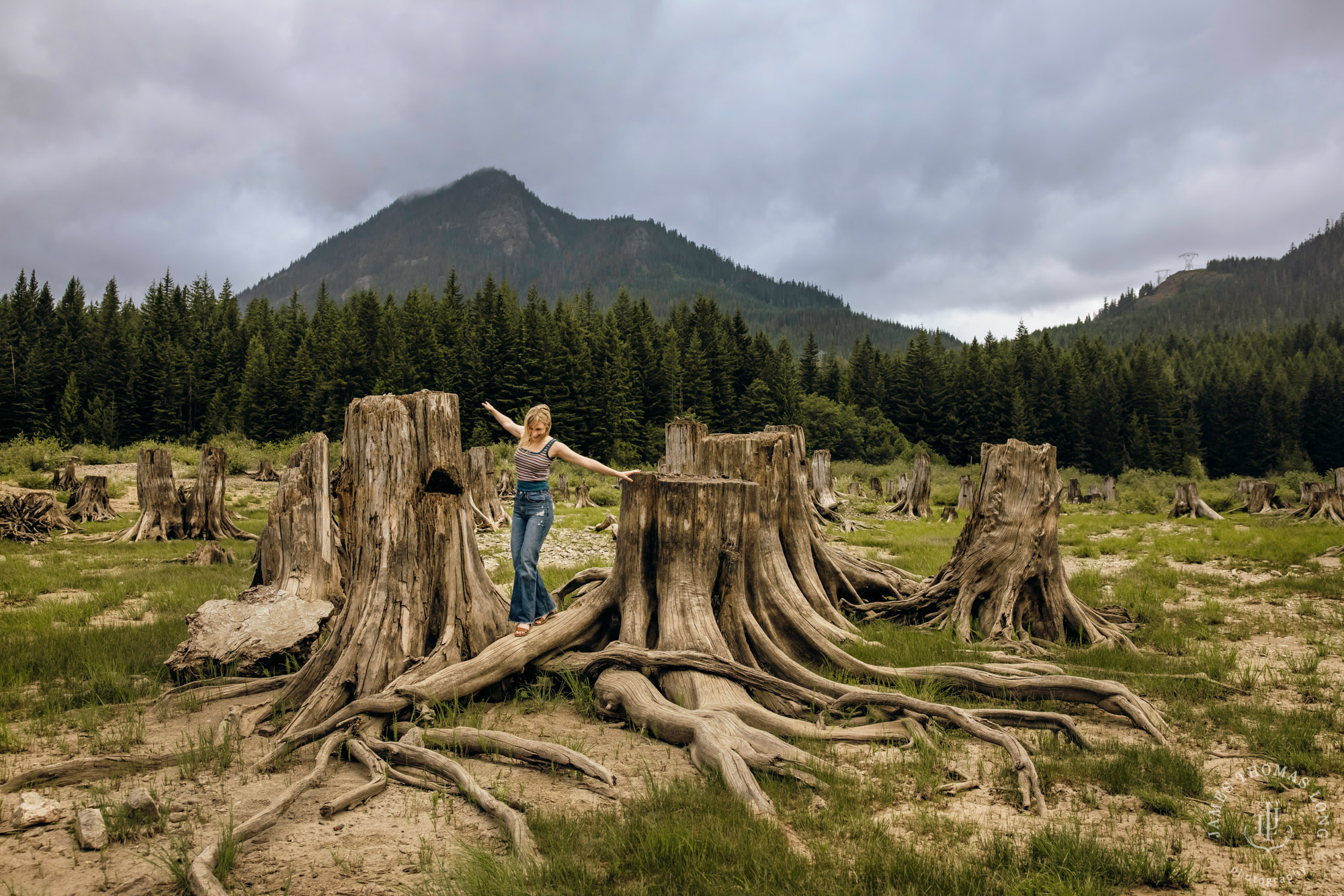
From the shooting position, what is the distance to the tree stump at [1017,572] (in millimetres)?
7609

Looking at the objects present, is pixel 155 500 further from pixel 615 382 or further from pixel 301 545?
pixel 615 382

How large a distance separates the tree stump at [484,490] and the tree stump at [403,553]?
527 inches

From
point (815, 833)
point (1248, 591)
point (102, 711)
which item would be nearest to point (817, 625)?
point (815, 833)

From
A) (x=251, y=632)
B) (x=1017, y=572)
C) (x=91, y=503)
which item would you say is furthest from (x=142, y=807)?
(x=91, y=503)

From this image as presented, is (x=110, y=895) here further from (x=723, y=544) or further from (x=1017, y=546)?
(x=1017, y=546)

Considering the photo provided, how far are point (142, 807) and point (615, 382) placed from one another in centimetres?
6293

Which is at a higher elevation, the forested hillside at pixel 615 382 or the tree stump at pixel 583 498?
the forested hillside at pixel 615 382

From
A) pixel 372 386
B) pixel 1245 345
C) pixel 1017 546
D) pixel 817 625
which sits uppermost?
pixel 1245 345

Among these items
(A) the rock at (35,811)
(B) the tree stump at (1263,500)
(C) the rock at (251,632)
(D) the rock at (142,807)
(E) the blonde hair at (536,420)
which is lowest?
(A) the rock at (35,811)

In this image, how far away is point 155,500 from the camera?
16.3 meters

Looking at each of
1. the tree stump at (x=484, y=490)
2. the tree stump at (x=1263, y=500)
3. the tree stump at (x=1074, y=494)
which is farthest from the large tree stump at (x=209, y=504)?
the tree stump at (x=1074, y=494)

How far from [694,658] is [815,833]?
2013 mm

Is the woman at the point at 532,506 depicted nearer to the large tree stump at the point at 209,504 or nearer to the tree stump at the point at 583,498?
the large tree stump at the point at 209,504

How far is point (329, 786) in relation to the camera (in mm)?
3916
